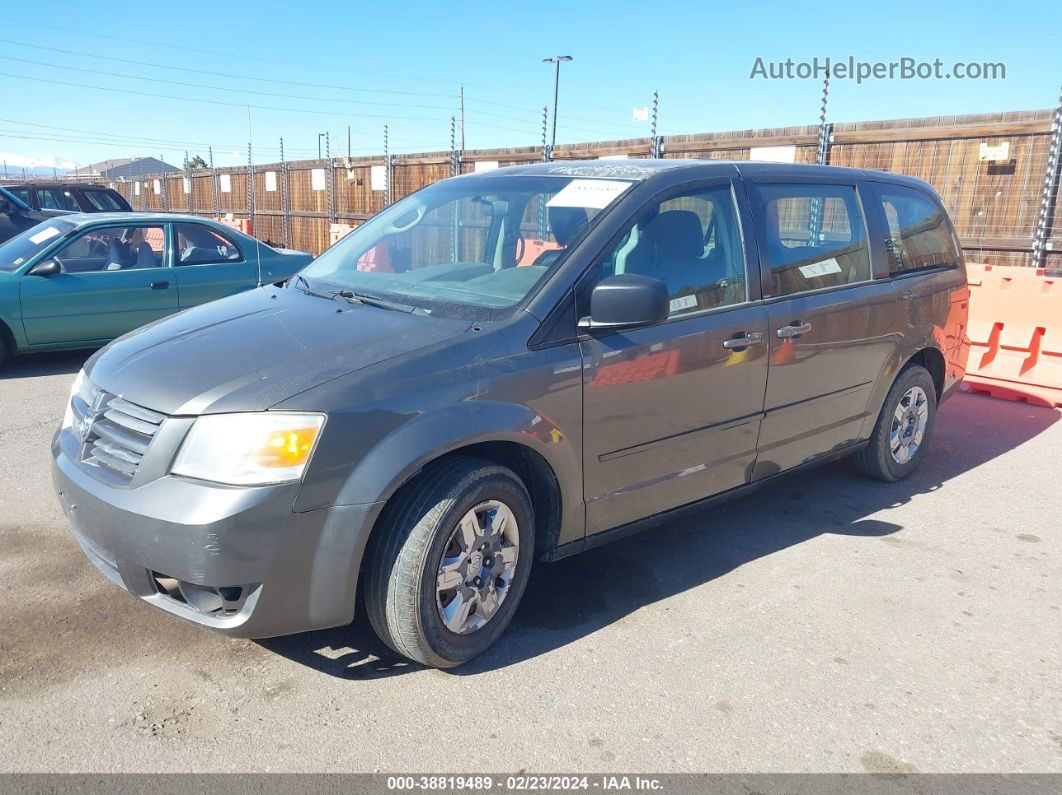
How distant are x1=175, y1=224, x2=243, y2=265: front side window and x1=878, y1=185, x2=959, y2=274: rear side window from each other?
256 inches

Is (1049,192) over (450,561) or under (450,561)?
over

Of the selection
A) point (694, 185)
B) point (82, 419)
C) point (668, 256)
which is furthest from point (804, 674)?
point (82, 419)

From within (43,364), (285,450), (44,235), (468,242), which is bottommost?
(43,364)

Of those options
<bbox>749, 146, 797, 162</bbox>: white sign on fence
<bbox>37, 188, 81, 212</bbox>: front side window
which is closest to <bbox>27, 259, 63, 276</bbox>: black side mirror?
<bbox>749, 146, 797, 162</bbox>: white sign on fence

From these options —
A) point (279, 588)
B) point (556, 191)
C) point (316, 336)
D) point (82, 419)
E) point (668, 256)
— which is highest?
point (556, 191)

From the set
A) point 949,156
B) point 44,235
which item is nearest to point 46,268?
point 44,235

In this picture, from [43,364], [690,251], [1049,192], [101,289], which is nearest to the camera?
[690,251]

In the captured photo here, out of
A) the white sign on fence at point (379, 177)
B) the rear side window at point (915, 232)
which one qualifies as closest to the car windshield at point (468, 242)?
the rear side window at point (915, 232)

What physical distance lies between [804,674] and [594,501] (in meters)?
→ 1.02

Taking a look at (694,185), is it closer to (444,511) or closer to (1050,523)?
(444,511)

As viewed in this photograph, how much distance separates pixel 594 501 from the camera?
348 cm

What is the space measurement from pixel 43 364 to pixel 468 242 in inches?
249

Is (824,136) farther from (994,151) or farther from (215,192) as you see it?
(215,192)

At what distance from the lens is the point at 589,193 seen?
371 centimetres
